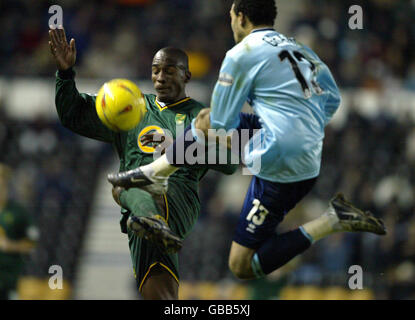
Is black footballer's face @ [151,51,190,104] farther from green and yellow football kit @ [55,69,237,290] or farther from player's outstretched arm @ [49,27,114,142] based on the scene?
player's outstretched arm @ [49,27,114,142]

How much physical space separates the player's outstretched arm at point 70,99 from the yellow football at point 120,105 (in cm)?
42

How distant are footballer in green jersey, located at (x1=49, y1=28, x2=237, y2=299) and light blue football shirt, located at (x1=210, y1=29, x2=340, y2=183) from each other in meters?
0.73

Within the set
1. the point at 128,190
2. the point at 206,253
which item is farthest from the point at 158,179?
the point at 206,253

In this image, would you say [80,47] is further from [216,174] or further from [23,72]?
[216,174]

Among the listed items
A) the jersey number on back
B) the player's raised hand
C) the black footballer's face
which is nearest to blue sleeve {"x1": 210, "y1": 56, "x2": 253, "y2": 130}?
the jersey number on back

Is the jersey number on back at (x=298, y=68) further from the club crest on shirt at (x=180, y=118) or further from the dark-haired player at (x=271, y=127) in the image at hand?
the club crest on shirt at (x=180, y=118)

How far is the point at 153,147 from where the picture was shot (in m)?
5.93

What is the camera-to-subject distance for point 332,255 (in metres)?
11.4

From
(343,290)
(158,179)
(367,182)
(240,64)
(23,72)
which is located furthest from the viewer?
(23,72)

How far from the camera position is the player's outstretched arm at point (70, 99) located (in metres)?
6.10

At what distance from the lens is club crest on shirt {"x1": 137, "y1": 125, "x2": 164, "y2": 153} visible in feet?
19.4

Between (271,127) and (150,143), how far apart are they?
1.20 m
